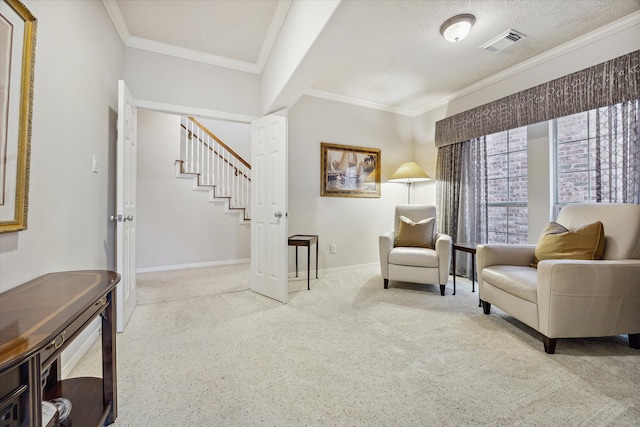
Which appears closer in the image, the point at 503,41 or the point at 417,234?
the point at 503,41

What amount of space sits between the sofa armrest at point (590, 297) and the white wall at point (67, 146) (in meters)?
2.86

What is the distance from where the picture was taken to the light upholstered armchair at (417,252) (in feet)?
9.57

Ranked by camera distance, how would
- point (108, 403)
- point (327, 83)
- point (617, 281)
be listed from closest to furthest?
1. point (108, 403)
2. point (617, 281)
3. point (327, 83)

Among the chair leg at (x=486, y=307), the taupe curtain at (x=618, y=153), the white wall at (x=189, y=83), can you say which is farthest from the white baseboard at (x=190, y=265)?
the taupe curtain at (x=618, y=153)

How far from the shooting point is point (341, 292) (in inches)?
118

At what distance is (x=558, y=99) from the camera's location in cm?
262

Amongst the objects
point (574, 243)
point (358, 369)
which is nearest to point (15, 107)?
point (358, 369)

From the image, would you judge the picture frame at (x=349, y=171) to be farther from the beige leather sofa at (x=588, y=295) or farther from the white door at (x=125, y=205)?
the beige leather sofa at (x=588, y=295)

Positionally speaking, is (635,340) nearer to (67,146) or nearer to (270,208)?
(270,208)

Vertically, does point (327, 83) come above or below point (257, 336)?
above

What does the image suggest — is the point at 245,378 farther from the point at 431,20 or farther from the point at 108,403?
the point at 431,20

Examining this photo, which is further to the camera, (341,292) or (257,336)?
(341,292)

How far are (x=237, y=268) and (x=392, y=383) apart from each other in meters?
3.29

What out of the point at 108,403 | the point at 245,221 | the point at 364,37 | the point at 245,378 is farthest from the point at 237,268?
the point at 364,37
